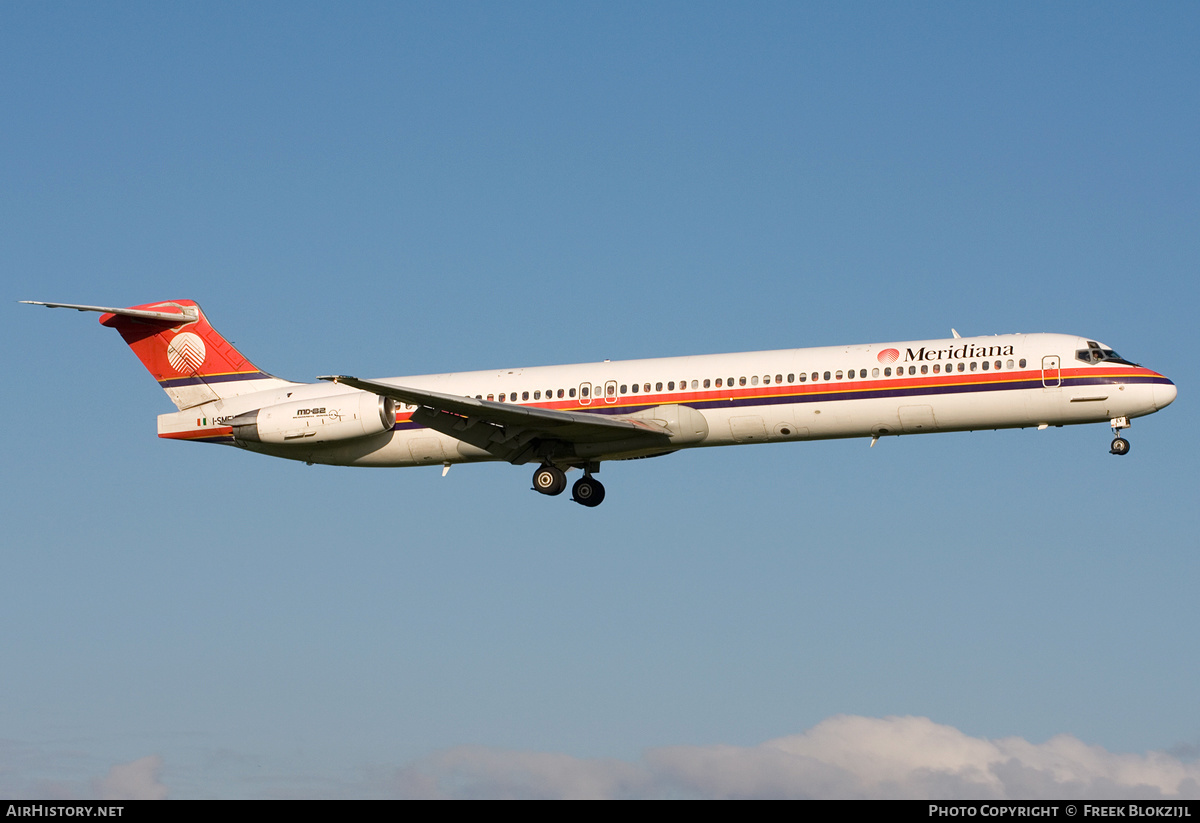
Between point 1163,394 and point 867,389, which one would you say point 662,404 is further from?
point 1163,394

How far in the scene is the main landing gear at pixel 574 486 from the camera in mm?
37875

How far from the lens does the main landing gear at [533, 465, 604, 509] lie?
37.9 metres

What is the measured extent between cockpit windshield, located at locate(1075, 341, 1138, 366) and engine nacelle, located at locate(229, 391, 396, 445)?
17.5 m

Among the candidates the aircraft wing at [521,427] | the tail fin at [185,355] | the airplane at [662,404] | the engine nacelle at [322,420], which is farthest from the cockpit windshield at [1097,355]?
the tail fin at [185,355]

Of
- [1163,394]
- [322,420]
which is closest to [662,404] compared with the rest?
[322,420]

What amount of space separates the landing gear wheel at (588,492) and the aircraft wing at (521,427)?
1.18 m

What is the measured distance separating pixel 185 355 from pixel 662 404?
14.5 m

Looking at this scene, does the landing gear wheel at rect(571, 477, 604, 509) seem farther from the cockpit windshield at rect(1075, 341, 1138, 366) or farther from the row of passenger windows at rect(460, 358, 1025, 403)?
the cockpit windshield at rect(1075, 341, 1138, 366)

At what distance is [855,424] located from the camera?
3547 cm

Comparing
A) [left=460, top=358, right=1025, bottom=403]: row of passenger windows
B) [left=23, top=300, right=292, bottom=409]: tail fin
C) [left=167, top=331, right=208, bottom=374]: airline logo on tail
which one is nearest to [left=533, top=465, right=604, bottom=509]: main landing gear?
[left=460, top=358, right=1025, bottom=403]: row of passenger windows

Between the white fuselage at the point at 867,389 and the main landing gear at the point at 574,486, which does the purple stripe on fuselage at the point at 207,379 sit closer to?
the white fuselage at the point at 867,389

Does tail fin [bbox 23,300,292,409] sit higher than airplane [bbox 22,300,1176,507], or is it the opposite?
tail fin [bbox 23,300,292,409]
